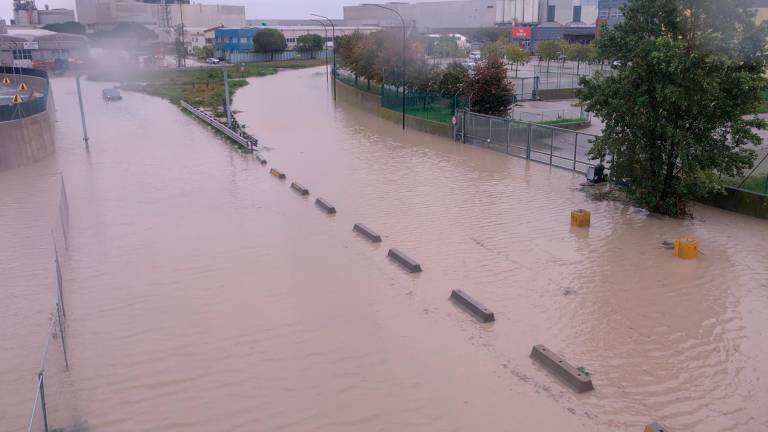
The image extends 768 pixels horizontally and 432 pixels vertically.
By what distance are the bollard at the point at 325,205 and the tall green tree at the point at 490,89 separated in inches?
542

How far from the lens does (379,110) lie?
40625 millimetres

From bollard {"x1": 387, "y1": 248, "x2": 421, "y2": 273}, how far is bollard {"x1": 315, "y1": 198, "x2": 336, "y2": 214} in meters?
4.02

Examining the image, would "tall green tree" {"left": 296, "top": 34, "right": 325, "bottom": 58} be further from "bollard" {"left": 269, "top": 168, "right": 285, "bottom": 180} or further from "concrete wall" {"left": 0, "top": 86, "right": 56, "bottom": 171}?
"bollard" {"left": 269, "top": 168, "right": 285, "bottom": 180}

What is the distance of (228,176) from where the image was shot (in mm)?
22891

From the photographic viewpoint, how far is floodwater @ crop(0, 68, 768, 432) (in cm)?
847

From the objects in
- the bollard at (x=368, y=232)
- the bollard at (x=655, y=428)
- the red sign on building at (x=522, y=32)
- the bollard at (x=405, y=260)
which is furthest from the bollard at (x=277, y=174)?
the red sign on building at (x=522, y=32)

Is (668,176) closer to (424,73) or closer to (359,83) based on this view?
(424,73)

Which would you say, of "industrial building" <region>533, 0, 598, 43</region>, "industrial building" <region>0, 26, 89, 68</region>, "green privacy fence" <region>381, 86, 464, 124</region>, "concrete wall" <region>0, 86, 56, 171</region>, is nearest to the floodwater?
"concrete wall" <region>0, 86, 56, 171</region>

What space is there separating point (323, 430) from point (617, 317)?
5848 millimetres

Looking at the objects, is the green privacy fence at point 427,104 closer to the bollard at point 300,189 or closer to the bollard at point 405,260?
the bollard at point 300,189

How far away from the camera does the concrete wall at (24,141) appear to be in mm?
23938

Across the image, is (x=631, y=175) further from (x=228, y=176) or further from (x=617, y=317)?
(x=228, y=176)

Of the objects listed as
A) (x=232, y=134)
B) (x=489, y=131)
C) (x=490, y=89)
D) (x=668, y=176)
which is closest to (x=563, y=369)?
(x=668, y=176)

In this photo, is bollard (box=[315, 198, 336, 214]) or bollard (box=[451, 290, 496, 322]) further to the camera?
bollard (box=[315, 198, 336, 214])
